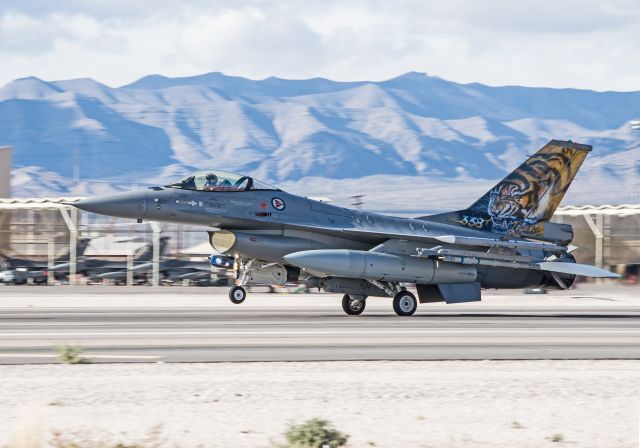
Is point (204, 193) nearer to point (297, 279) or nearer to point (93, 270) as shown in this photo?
point (297, 279)

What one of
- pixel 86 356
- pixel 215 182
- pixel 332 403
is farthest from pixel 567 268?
pixel 332 403

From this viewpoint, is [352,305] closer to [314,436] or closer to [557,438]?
[557,438]

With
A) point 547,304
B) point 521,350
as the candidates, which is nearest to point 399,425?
point 521,350

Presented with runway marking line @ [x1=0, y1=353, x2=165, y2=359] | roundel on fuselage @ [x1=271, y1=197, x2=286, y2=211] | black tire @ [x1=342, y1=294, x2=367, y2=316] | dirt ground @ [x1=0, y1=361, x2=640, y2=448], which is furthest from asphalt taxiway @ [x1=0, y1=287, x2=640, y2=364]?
roundel on fuselage @ [x1=271, y1=197, x2=286, y2=211]

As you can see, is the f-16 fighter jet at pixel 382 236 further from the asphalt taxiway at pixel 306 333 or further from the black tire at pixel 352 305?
the asphalt taxiway at pixel 306 333

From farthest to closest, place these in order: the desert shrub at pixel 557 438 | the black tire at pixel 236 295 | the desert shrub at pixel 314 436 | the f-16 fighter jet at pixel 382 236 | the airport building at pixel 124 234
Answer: the airport building at pixel 124 234 → the black tire at pixel 236 295 → the f-16 fighter jet at pixel 382 236 → the desert shrub at pixel 557 438 → the desert shrub at pixel 314 436

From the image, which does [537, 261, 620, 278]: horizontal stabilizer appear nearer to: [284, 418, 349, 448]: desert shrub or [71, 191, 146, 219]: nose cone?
[71, 191, 146, 219]: nose cone

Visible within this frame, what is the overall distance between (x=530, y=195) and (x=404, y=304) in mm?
4505

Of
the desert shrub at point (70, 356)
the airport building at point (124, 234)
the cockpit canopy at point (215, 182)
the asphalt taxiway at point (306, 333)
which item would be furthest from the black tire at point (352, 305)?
the airport building at point (124, 234)

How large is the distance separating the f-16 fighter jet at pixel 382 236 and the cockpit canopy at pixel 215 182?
0.09 feet

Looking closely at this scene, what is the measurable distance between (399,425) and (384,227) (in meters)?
15.6

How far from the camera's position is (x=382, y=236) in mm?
25750

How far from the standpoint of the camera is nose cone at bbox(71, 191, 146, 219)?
24.1m

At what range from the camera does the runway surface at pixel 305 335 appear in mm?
16031
